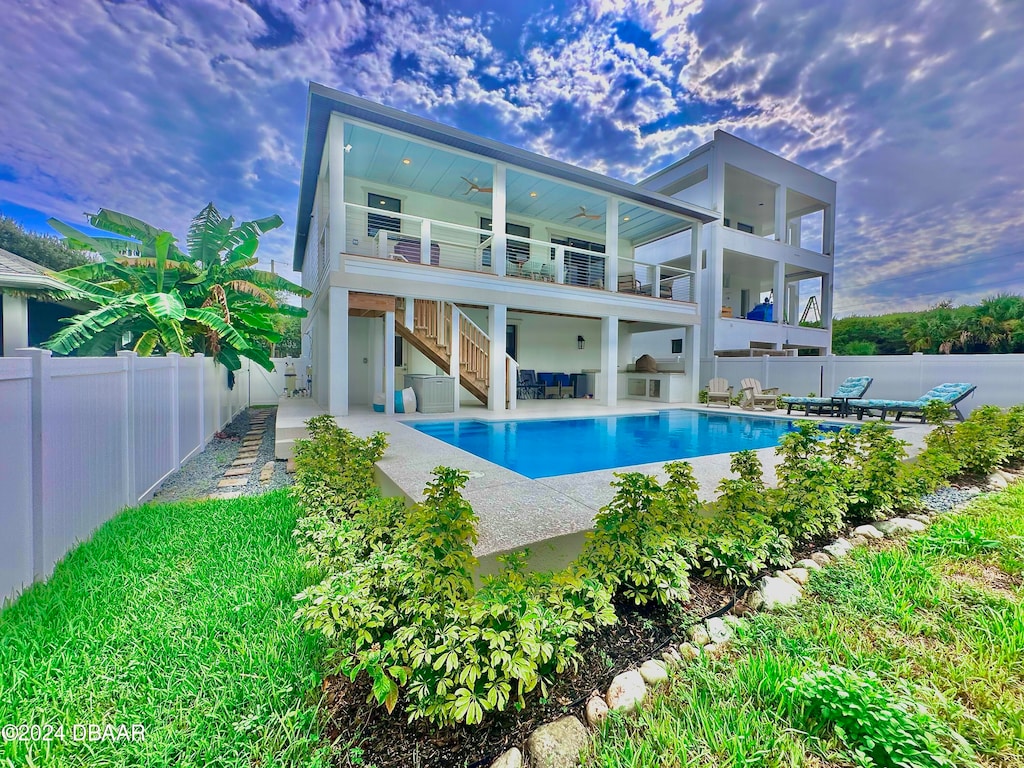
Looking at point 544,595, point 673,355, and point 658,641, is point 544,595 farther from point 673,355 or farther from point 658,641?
point 673,355

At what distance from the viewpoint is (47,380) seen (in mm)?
2873

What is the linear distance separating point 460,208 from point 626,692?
51.0 feet

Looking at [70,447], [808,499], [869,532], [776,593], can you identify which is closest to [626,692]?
[776,593]

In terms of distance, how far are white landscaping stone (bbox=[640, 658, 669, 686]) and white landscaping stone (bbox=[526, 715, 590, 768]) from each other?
1.50 feet

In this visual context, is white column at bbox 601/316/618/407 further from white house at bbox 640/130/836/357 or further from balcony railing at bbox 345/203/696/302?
white house at bbox 640/130/836/357

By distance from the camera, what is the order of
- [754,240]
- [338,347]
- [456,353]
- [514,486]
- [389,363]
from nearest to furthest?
[514,486], [338,347], [389,363], [456,353], [754,240]

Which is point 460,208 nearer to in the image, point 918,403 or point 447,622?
point 918,403

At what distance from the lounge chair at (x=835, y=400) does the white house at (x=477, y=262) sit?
4135mm

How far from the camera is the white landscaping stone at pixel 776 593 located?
269 cm

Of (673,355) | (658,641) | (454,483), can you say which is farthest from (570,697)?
(673,355)

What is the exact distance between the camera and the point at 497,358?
1216 centimetres

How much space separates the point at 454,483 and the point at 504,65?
20.6m

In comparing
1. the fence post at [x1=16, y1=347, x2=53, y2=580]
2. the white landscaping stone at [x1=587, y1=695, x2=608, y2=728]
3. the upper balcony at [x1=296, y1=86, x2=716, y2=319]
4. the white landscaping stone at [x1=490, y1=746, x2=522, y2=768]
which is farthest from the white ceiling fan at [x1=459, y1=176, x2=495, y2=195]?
the white landscaping stone at [x1=490, y1=746, x2=522, y2=768]

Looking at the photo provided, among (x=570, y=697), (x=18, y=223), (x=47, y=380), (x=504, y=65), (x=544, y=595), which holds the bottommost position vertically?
(x=570, y=697)
